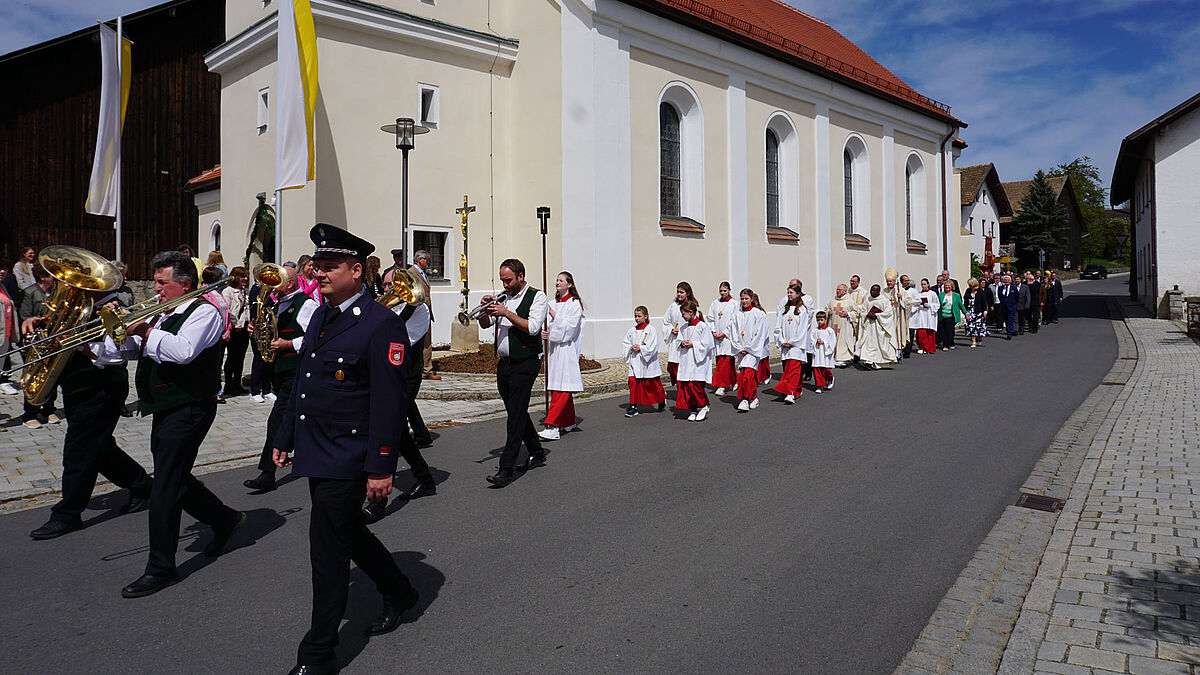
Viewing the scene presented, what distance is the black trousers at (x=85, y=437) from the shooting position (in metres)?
5.33

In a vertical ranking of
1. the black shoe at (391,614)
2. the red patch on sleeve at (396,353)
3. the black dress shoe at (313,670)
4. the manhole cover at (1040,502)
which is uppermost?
the red patch on sleeve at (396,353)

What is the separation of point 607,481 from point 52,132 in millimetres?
24151

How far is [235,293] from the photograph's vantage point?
11.8 metres

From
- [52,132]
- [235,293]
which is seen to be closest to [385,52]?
[235,293]

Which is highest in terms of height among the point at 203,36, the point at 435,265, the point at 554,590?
the point at 203,36

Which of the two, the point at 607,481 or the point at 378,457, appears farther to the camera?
the point at 607,481

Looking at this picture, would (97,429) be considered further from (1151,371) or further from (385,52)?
(1151,371)

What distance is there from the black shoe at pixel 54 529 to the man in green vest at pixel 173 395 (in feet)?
4.66

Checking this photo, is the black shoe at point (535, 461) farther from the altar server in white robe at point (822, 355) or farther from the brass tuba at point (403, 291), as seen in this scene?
the altar server in white robe at point (822, 355)

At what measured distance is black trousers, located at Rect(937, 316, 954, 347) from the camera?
2033 cm

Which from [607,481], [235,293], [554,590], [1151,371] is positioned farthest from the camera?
[1151,371]

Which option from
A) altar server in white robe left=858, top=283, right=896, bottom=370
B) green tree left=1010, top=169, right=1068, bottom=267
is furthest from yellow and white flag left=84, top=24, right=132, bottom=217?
green tree left=1010, top=169, right=1068, bottom=267

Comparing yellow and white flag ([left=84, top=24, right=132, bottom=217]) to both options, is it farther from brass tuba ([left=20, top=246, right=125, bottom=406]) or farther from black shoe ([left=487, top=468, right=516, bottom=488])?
black shoe ([left=487, top=468, right=516, bottom=488])

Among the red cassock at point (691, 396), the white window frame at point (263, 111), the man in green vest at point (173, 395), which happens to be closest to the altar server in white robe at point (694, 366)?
the red cassock at point (691, 396)
